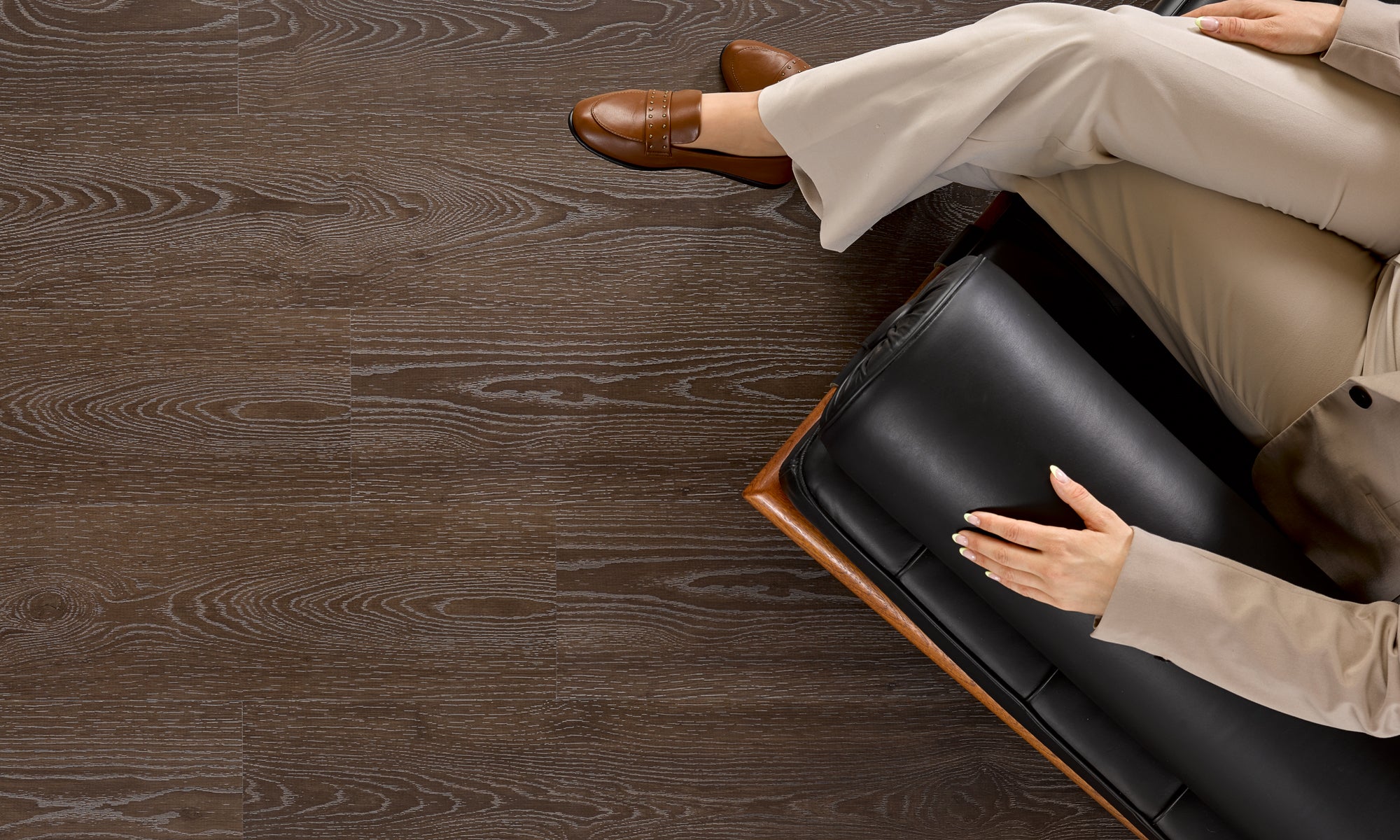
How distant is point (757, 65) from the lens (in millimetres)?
1144

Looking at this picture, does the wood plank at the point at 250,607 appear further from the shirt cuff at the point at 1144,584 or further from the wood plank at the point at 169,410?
the shirt cuff at the point at 1144,584

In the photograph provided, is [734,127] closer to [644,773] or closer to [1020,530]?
[1020,530]

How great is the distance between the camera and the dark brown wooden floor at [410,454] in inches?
45.3

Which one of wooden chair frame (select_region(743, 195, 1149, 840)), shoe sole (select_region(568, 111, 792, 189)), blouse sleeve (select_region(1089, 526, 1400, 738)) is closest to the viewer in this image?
blouse sleeve (select_region(1089, 526, 1400, 738))

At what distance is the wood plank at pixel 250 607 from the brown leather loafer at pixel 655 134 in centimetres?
51

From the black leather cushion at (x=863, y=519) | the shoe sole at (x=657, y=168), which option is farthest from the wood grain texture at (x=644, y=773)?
the shoe sole at (x=657, y=168)

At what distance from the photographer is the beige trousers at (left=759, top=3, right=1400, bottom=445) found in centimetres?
78

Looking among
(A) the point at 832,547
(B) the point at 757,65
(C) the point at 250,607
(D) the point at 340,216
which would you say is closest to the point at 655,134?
(B) the point at 757,65

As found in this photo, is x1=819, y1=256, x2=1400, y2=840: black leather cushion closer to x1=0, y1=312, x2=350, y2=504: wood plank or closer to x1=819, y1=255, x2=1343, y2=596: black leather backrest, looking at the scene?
x1=819, y1=255, x2=1343, y2=596: black leather backrest

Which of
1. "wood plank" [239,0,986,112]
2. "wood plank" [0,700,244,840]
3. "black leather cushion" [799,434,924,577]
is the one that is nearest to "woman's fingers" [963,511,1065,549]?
"black leather cushion" [799,434,924,577]

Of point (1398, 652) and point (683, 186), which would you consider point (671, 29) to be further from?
point (1398, 652)

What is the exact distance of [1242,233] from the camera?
81 cm

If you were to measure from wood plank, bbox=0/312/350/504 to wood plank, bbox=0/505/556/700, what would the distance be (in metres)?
0.03

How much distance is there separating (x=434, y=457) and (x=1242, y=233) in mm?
954
